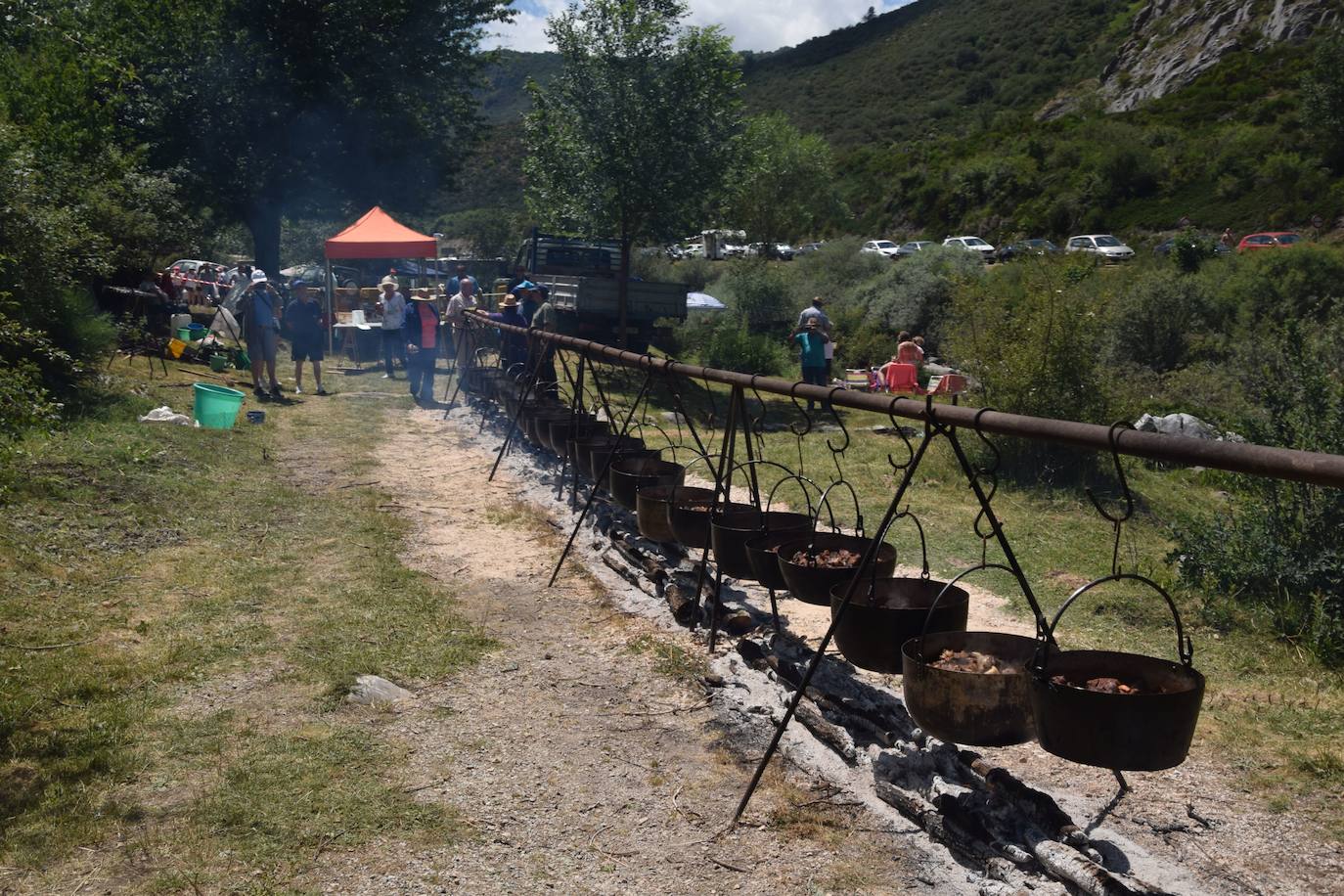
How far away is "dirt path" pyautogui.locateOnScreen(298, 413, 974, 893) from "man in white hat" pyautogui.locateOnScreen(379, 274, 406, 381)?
12171mm

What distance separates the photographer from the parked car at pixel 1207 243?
3099 cm

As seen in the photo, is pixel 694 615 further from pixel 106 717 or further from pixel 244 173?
pixel 244 173

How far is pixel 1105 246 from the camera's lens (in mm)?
38531

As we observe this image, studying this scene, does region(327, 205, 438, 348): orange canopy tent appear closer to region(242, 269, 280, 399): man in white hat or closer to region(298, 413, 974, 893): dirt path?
region(242, 269, 280, 399): man in white hat

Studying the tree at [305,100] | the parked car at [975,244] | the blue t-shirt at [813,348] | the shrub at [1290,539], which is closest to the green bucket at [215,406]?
the blue t-shirt at [813,348]

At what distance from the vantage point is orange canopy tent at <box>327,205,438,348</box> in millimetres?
19562

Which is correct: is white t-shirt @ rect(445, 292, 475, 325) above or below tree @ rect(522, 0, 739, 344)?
below

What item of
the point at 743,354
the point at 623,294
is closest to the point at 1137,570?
the point at 743,354

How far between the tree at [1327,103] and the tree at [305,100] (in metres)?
31.1

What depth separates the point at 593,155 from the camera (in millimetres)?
17906

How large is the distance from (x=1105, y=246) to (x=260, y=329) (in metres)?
32.3

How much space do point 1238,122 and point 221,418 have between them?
49.1 metres

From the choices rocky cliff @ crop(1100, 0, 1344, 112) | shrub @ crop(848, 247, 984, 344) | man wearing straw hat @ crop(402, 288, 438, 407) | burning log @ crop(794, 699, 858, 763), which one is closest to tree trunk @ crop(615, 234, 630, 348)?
man wearing straw hat @ crop(402, 288, 438, 407)

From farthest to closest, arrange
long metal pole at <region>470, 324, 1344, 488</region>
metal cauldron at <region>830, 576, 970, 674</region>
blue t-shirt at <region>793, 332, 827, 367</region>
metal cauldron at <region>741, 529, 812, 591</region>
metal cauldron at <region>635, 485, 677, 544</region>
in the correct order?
blue t-shirt at <region>793, 332, 827, 367</region>, metal cauldron at <region>635, 485, 677, 544</region>, metal cauldron at <region>741, 529, 812, 591</region>, metal cauldron at <region>830, 576, 970, 674</region>, long metal pole at <region>470, 324, 1344, 488</region>
